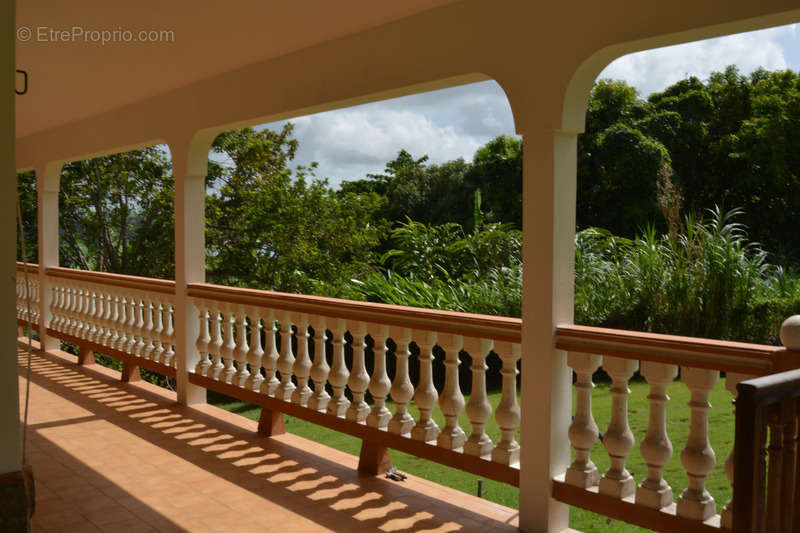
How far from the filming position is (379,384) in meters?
4.23

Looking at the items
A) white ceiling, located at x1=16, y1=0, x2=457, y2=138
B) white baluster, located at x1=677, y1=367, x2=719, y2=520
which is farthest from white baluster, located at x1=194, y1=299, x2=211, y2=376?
white baluster, located at x1=677, y1=367, x2=719, y2=520

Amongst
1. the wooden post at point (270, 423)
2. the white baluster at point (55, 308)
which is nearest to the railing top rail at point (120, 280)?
the white baluster at point (55, 308)

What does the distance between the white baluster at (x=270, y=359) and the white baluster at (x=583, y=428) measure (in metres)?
2.42

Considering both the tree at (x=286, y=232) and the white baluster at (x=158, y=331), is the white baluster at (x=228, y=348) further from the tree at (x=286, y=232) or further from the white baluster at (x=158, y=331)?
the tree at (x=286, y=232)

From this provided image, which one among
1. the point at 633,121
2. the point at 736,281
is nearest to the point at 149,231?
the point at 736,281

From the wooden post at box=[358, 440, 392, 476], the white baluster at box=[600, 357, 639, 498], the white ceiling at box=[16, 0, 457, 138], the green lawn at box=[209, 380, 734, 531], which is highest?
the white ceiling at box=[16, 0, 457, 138]

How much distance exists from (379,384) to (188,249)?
2.62m

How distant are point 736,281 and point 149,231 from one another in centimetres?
1048

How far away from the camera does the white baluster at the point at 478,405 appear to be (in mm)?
3660

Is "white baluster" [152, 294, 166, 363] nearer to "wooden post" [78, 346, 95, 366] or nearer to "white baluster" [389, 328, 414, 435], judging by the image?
"wooden post" [78, 346, 95, 366]

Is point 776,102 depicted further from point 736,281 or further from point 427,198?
point 736,281

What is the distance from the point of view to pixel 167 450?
470 cm

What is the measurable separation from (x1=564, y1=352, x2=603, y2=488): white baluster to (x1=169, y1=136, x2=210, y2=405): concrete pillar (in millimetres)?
3659

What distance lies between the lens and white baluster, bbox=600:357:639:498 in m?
3.11
